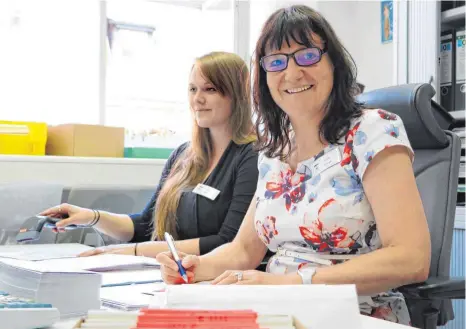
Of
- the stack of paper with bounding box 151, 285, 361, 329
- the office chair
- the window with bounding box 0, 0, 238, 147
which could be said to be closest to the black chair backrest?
the office chair

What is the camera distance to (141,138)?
2818mm

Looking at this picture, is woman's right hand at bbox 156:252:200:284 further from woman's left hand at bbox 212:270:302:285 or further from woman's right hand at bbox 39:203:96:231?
woman's right hand at bbox 39:203:96:231

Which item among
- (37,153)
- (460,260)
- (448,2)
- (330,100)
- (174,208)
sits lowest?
(460,260)

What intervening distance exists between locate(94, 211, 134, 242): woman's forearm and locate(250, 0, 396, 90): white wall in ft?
5.39

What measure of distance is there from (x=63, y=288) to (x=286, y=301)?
1.33ft

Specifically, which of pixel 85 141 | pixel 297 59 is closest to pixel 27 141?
pixel 85 141

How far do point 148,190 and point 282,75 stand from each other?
1.34 metres

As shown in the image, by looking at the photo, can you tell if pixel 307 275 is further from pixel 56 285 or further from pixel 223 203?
pixel 223 203

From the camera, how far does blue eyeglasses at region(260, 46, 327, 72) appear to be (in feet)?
4.26

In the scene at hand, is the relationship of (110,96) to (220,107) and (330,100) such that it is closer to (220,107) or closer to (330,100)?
(220,107)

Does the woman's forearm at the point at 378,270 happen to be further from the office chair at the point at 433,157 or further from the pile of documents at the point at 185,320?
the pile of documents at the point at 185,320

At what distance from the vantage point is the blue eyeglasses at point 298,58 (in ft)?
4.26

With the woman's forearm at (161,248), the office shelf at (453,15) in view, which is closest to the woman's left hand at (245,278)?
the woman's forearm at (161,248)

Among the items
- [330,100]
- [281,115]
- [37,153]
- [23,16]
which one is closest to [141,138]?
[37,153]
